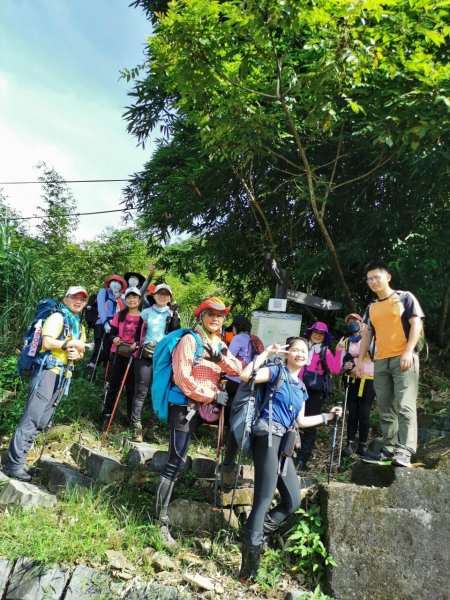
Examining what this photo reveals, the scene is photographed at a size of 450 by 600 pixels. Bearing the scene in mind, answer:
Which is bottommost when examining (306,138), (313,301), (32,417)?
(32,417)

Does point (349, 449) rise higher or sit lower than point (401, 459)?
lower

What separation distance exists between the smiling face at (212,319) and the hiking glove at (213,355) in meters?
0.19

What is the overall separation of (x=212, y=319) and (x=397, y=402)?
6.05 ft

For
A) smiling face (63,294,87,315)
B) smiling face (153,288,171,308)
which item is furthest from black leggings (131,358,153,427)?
smiling face (63,294,87,315)

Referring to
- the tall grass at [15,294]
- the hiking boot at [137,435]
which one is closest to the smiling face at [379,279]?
the hiking boot at [137,435]

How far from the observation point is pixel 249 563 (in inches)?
137

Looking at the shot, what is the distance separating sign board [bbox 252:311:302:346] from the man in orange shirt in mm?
1966

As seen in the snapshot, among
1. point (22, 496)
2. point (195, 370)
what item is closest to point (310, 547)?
point (195, 370)

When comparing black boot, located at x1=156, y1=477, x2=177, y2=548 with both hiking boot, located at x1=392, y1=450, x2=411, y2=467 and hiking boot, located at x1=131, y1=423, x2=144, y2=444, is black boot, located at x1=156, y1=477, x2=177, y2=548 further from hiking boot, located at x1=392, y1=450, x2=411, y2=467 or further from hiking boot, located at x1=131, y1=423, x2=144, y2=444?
hiking boot, located at x1=392, y1=450, x2=411, y2=467

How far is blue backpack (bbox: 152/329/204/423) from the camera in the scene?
3975 mm

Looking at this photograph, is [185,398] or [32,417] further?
[32,417]

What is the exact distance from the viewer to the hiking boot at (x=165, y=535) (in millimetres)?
3854

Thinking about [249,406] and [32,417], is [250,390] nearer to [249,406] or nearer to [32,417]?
[249,406]

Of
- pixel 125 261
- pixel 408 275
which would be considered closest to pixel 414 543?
pixel 408 275
